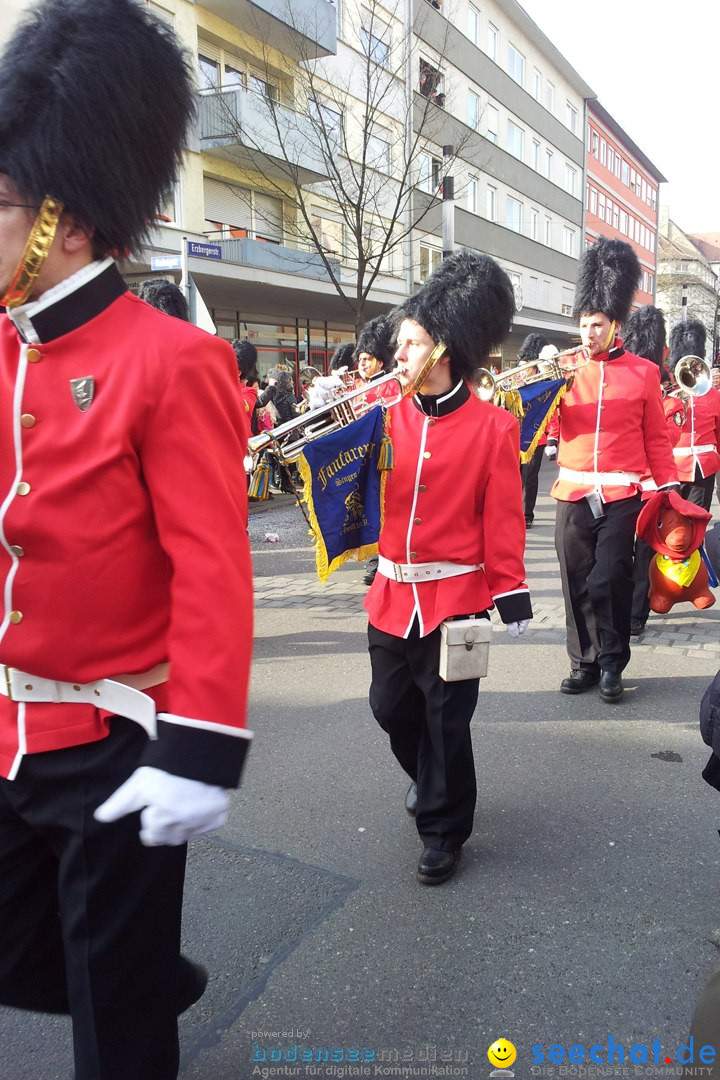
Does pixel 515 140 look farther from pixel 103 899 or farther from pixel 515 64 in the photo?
pixel 103 899

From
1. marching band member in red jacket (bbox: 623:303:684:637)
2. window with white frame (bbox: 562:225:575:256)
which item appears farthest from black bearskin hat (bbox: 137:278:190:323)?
window with white frame (bbox: 562:225:575:256)

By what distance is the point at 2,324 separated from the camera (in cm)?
172

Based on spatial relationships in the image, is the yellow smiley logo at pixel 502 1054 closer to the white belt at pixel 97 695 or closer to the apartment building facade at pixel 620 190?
the white belt at pixel 97 695

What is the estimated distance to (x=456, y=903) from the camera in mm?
2869

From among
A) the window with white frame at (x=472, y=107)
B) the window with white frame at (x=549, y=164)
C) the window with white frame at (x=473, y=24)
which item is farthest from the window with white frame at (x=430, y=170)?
the window with white frame at (x=549, y=164)

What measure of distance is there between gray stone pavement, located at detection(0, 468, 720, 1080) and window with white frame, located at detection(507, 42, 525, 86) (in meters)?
31.1

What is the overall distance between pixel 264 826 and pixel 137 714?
192cm

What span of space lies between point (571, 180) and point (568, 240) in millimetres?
2931

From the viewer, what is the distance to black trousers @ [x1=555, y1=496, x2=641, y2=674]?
15.5 ft

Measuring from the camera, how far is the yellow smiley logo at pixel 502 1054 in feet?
7.19

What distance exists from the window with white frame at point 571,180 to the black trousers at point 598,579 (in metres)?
36.7

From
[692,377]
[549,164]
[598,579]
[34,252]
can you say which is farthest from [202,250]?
[549,164]

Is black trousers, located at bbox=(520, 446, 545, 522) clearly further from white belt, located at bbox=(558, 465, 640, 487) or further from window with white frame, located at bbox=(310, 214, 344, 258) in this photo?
window with white frame, located at bbox=(310, 214, 344, 258)

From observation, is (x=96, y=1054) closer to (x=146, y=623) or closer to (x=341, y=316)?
(x=146, y=623)
